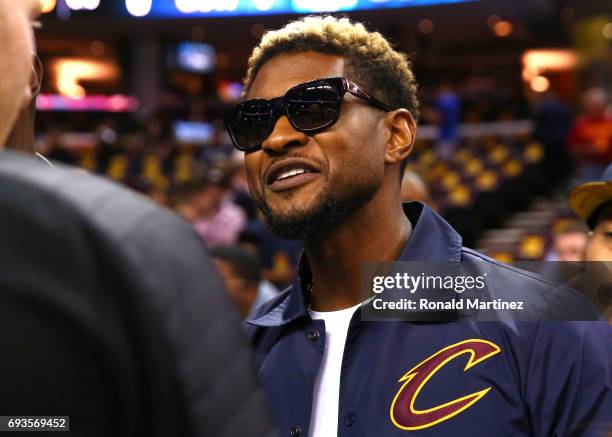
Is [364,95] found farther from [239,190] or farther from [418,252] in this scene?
[239,190]

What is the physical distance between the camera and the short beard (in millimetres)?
1941

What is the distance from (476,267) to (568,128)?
10417 millimetres

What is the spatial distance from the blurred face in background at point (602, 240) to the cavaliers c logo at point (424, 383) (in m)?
0.56

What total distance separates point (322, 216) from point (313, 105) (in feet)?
0.84

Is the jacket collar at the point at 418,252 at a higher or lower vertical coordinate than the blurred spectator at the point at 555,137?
lower

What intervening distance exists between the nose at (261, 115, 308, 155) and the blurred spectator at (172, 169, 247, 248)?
5256mm

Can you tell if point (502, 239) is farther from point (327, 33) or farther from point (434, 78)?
point (434, 78)

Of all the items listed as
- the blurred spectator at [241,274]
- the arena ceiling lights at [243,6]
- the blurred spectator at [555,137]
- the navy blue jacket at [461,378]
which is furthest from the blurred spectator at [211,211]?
the arena ceiling lights at [243,6]

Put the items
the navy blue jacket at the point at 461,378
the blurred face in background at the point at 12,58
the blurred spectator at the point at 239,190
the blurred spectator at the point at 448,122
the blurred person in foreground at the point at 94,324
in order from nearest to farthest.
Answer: the blurred person in foreground at the point at 94,324
the blurred face in background at the point at 12,58
the navy blue jacket at the point at 461,378
the blurred spectator at the point at 239,190
the blurred spectator at the point at 448,122

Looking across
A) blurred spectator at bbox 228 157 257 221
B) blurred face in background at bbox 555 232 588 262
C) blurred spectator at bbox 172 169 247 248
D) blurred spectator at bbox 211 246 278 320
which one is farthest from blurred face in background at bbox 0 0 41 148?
blurred spectator at bbox 228 157 257 221

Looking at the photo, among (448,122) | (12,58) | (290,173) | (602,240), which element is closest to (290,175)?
(290,173)

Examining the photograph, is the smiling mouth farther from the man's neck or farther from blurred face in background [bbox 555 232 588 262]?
blurred face in background [bbox 555 232 588 262]

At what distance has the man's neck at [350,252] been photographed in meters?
2.01

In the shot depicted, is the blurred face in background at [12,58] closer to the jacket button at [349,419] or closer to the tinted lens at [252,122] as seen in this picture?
the jacket button at [349,419]
